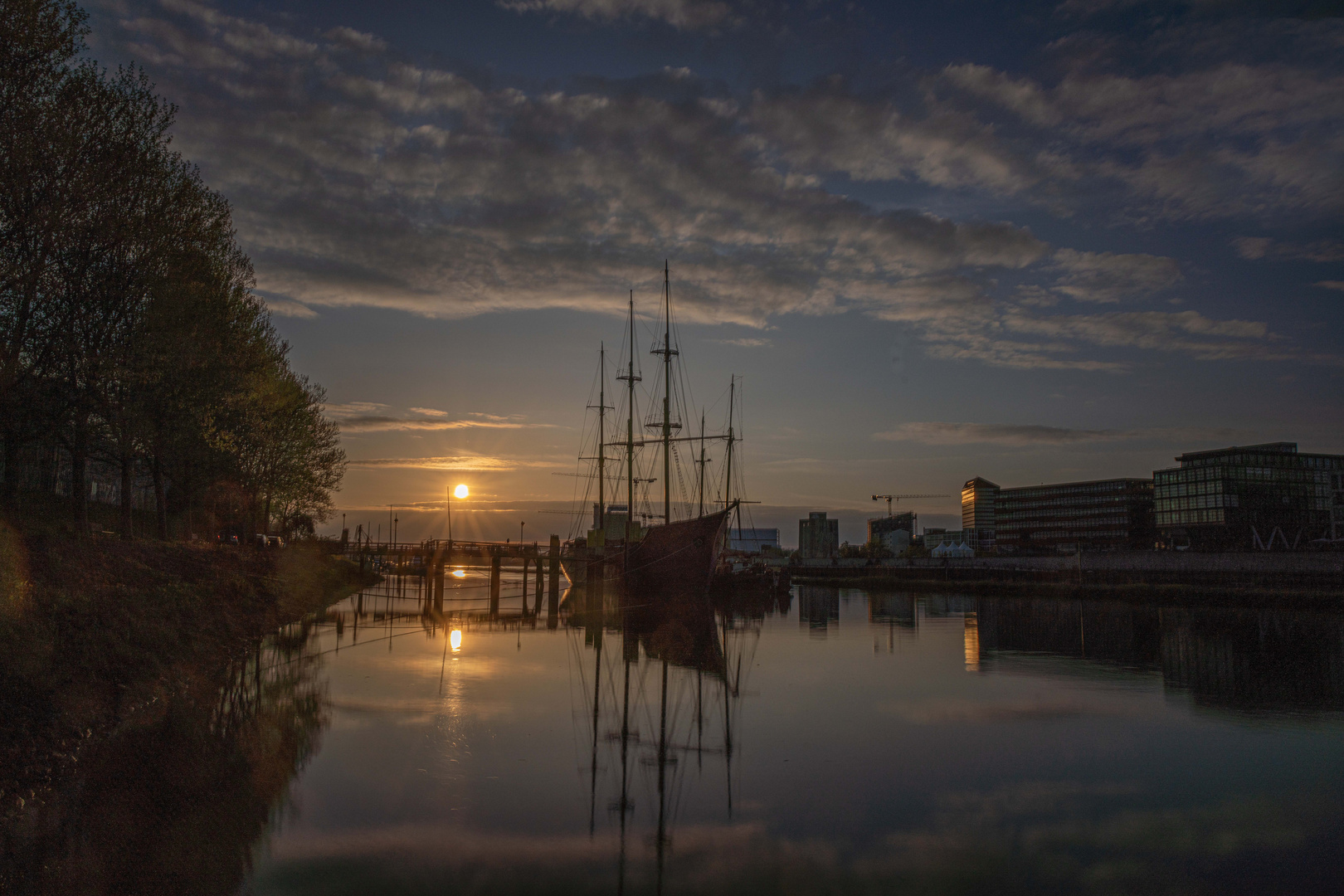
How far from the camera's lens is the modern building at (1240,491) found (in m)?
136

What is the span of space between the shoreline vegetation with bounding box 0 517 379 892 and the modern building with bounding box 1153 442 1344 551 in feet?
465

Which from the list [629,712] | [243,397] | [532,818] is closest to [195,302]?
[243,397]

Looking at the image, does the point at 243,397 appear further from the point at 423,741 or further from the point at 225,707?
the point at 423,741

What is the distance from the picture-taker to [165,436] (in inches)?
1199

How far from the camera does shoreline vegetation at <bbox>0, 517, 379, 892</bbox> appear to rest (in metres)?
12.2

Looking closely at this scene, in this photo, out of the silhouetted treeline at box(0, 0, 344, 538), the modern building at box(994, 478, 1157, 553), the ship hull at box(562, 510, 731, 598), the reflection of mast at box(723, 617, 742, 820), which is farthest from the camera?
the modern building at box(994, 478, 1157, 553)

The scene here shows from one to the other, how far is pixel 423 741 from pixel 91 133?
737 inches

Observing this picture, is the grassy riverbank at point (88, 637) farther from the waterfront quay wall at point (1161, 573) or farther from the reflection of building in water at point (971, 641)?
the waterfront quay wall at point (1161, 573)

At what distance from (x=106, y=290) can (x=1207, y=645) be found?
148 feet

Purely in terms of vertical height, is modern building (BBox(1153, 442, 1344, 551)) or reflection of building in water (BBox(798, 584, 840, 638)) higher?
modern building (BBox(1153, 442, 1344, 551))

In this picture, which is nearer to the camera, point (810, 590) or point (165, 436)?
point (165, 436)

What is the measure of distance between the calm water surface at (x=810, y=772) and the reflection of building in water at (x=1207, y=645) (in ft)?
0.95

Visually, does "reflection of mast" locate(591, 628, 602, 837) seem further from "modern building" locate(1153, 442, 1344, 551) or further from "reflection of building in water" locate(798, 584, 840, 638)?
"modern building" locate(1153, 442, 1344, 551)

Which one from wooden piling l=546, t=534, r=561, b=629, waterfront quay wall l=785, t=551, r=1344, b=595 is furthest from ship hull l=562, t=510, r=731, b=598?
waterfront quay wall l=785, t=551, r=1344, b=595
